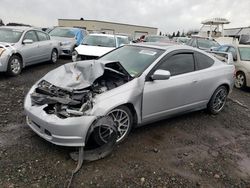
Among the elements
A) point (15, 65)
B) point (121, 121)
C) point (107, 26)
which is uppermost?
point (121, 121)

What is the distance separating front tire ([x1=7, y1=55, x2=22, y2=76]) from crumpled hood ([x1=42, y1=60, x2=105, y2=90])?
13.3 feet

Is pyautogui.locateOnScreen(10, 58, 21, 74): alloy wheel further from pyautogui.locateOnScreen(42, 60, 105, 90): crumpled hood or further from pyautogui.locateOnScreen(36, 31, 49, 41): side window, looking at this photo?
pyautogui.locateOnScreen(42, 60, 105, 90): crumpled hood

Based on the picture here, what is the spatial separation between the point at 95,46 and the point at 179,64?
609 centimetres

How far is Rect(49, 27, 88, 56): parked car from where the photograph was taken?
12906mm

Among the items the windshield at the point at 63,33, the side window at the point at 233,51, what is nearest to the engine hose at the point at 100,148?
the side window at the point at 233,51

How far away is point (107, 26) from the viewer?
155 feet

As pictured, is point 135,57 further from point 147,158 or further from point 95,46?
point 95,46

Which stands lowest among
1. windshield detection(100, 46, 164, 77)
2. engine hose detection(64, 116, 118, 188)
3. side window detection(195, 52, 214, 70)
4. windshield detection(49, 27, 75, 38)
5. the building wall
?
the building wall

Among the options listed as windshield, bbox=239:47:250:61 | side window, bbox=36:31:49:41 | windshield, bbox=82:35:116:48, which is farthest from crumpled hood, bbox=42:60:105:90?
windshield, bbox=239:47:250:61

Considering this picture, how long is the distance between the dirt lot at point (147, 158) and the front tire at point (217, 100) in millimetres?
401

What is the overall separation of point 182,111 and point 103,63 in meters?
1.83

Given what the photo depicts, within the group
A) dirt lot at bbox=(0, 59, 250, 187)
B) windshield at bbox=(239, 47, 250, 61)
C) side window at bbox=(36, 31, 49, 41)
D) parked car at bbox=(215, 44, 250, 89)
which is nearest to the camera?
dirt lot at bbox=(0, 59, 250, 187)

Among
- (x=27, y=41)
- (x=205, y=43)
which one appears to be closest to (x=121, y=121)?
(x=27, y=41)

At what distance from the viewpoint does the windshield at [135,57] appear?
14.8ft
